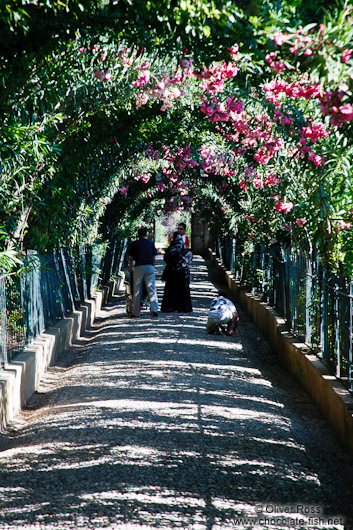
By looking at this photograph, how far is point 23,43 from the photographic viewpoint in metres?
5.46

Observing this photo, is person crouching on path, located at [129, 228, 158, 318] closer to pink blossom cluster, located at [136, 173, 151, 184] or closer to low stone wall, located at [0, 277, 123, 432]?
low stone wall, located at [0, 277, 123, 432]

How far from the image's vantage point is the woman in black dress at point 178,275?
596 inches

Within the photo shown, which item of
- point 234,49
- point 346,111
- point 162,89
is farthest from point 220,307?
point 346,111

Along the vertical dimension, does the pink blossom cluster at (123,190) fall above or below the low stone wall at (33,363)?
above

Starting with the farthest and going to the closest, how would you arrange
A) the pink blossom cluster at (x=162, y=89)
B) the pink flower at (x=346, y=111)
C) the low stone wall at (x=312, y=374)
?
the pink blossom cluster at (x=162, y=89) → the low stone wall at (x=312, y=374) → the pink flower at (x=346, y=111)

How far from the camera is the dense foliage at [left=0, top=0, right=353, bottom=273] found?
4.74m

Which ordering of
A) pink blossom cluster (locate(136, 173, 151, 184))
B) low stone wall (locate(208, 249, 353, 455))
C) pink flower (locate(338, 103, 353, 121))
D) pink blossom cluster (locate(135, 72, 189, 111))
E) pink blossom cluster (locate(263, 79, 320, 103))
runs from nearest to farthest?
pink flower (locate(338, 103, 353, 121))
pink blossom cluster (locate(263, 79, 320, 103))
low stone wall (locate(208, 249, 353, 455))
pink blossom cluster (locate(135, 72, 189, 111))
pink blossom cluster (locate(136, 173, 151, 184))

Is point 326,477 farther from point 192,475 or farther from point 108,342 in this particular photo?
point 108,342

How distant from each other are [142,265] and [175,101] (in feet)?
10.8

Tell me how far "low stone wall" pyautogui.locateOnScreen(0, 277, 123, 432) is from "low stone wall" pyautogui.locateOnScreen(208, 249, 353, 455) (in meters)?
2.91

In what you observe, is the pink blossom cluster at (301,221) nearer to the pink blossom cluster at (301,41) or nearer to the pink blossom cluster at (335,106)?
the pink blossom cluster at (301,41)

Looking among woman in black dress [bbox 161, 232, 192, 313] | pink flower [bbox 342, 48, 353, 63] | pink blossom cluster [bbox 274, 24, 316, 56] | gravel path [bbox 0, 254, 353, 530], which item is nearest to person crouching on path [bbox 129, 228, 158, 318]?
woman in black dress [bbox 161, 232, 192, 313]

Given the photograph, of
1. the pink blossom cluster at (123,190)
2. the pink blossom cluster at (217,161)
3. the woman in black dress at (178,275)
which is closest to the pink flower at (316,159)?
the woman in black dress at (178,275)

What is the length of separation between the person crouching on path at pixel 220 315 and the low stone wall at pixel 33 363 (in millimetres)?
2220
